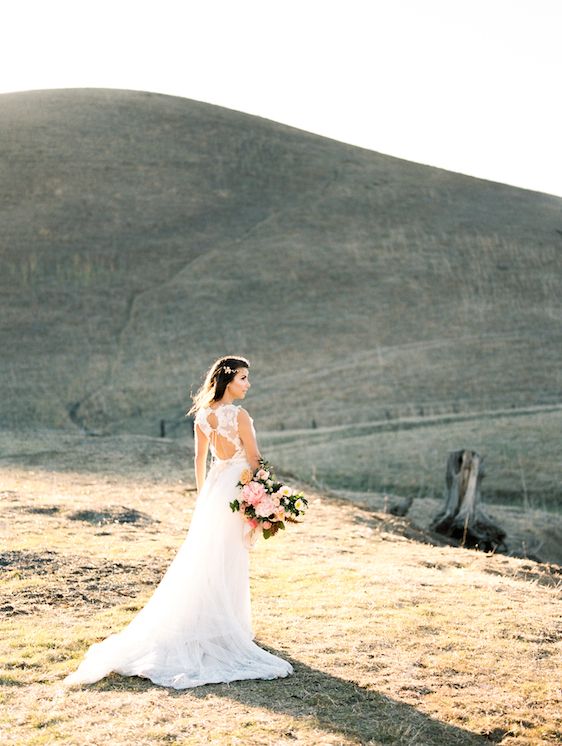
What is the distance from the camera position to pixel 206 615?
29.1 ft

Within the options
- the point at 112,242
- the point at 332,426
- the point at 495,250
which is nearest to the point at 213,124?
the point at 112,242

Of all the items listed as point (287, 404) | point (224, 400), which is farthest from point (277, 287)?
point (224, 400)

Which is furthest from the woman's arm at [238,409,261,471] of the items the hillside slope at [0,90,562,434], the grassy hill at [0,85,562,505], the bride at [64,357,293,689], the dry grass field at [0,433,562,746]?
the hillside slope at [0,90,562,434]

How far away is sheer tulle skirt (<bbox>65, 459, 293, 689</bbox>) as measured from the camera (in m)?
8.28

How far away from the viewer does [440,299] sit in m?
56.8

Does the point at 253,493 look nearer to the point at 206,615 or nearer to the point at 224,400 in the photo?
the point at 224,400

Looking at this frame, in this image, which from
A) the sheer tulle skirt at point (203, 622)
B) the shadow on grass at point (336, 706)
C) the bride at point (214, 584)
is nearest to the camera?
the shadow on grass at point (336, 706)

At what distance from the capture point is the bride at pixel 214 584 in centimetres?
855

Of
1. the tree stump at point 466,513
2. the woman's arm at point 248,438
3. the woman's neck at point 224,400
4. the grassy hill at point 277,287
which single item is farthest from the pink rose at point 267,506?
the grassy hill at point 277,287

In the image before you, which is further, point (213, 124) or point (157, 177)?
point (213, 124)

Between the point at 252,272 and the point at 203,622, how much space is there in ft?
170

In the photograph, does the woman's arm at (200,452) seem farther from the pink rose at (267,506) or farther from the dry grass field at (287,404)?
the dry grass field at (287,404)

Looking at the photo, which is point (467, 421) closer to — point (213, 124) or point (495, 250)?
point (495, 250)

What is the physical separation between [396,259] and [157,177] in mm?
20666
